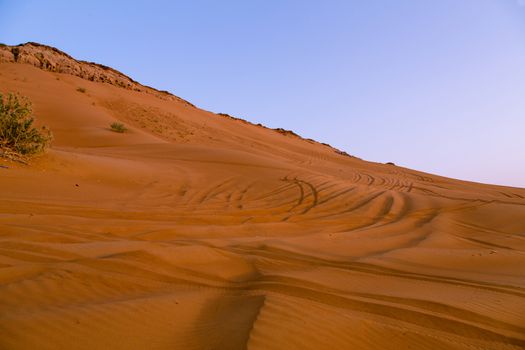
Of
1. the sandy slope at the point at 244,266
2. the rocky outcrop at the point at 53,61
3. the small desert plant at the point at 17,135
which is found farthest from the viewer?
the rocky outcrop at the point at 53,61

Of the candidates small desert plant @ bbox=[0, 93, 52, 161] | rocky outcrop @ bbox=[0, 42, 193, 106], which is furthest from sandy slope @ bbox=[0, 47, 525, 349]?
rocky outcrop @ bbox=[0, 42, 193, 106]

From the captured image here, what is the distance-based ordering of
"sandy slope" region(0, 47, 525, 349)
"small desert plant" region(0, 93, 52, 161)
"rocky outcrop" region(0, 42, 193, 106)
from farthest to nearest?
1. "rocky outcrop" region(0, 42, 193, 106)
2. "small desert plant" region(0, 93, 52, 161)
3. "sandy slope" region(0, 47, 525, 349)

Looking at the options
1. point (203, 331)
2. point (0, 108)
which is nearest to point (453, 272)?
point (203, 331)

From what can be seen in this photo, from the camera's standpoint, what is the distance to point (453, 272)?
310cm

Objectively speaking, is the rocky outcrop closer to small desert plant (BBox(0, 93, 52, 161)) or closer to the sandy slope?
small desert plant (BBox(0, 93, 52, 161))

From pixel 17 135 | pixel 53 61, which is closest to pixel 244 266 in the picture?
pixel 17 135

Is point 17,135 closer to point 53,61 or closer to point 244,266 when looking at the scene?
point 244,266

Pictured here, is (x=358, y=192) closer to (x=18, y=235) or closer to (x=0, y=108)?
(x=18, y=235)

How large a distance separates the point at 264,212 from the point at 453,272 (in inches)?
124

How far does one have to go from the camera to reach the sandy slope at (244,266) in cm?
181

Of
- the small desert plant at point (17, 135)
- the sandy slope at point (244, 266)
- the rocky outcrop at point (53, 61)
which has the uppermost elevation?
the rocky outcrop at point (53, 61)

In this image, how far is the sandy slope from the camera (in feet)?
5.94

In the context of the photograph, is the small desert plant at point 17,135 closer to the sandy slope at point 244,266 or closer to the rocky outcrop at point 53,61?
the sandy slope at point 244,266

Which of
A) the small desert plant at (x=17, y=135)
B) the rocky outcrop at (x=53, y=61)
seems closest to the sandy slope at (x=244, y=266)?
the small desert plant at (x=17, y=135)
